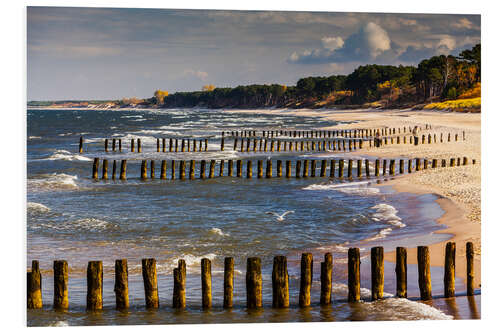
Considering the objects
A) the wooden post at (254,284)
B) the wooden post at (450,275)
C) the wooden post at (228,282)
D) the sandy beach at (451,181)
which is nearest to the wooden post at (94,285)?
the wooden post at (228,282)

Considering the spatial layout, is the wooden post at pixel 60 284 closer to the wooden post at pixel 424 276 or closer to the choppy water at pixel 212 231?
the choppy water at pixel 212 231

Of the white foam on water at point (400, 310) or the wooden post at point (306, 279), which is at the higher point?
the wooden post at point (306, 279)

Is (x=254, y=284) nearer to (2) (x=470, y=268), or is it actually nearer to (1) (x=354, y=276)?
(1) (x=354, y=276)

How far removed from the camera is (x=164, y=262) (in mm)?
11289

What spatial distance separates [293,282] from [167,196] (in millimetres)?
10158

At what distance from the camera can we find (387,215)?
49.3ft

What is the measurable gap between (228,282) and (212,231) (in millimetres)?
5281

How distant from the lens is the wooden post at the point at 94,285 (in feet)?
27.6

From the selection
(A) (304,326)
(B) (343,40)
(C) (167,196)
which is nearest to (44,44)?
(B) (343,40)

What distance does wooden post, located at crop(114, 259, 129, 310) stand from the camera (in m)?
8.45

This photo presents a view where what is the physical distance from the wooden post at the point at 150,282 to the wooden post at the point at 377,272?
3092mm

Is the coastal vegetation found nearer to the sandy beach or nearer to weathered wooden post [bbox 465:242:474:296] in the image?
the sandy beach

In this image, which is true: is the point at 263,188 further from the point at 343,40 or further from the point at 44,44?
the point at 44,44

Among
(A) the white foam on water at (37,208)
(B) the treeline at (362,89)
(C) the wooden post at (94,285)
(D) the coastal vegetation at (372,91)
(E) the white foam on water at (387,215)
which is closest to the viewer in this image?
(C) the wooden post at (94,285)
